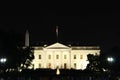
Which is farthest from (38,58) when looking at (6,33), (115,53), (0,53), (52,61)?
(0,53)

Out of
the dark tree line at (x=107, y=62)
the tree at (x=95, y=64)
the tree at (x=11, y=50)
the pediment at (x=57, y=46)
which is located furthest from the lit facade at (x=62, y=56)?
the tree at (x=11, y=50)

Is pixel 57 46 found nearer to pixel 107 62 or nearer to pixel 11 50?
pixel 107 62

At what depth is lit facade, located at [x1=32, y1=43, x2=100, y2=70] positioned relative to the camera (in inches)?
6988

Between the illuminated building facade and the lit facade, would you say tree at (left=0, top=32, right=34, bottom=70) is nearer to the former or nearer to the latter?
the illuminated building facade

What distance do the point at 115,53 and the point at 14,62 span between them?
21932 millimetres

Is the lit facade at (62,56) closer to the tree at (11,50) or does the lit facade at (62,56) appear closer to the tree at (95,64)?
the tree at (95,64)

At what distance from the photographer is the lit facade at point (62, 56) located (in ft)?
582

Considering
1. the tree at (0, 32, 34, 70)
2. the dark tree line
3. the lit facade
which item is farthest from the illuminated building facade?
the tree at (0, 32, 34, 70)

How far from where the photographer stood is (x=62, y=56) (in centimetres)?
18025

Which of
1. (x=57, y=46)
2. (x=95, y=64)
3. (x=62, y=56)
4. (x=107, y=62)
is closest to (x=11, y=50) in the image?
(x=107, y=62)

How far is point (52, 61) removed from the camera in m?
182

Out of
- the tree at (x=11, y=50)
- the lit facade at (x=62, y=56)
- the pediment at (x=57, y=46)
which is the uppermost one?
the tree at (x=11, y=50)

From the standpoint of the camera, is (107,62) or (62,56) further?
(62,56)

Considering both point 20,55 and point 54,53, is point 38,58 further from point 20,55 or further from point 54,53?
point 20,55
